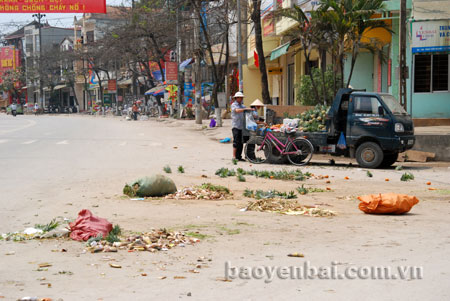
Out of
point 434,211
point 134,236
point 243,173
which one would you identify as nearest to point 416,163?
point 243,173

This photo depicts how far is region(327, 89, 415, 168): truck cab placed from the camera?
1588cm

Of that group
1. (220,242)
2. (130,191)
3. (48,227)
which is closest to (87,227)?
(48,227)

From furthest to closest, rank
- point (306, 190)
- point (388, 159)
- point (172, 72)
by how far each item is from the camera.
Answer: point (172, 72), point (388, 159), point (306, 190)

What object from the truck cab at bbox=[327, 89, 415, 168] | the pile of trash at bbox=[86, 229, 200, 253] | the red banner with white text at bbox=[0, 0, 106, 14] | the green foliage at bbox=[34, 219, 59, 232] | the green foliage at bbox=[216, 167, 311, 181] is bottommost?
the green foliage at bbox=[216, 167, 311, 181]

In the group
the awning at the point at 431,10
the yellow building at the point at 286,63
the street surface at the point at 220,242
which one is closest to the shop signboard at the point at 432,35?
the awning at the point at 431,10

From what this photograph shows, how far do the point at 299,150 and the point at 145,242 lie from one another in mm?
10382

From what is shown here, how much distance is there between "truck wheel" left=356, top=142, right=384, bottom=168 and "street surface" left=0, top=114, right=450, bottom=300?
189cm

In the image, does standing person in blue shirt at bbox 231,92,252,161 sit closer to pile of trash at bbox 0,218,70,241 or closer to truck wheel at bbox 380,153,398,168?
truck wheel at bbox 380,153,398,168

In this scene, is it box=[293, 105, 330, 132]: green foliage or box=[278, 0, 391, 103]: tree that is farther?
box=[278, 0, 391, 103]: tree

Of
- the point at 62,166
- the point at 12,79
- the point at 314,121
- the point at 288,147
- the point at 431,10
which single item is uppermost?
the point at 12,79

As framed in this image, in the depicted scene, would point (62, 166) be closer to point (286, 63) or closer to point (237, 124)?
point (237, 124)

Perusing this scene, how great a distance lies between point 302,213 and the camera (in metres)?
8.86

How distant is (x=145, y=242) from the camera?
673cm

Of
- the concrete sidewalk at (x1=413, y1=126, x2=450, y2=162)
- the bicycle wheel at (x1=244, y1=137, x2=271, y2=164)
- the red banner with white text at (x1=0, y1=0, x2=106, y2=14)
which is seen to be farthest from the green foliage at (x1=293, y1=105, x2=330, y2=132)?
the red banner with white text at (x1=0, y1=0, x2=106, y2=14)
